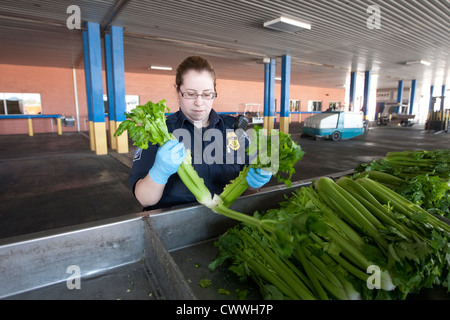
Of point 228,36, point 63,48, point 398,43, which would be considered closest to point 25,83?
point 63,48

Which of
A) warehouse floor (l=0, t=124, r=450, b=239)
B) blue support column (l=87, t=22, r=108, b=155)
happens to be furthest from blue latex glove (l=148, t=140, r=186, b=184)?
blue support column (l=87, t=22, r=108, b=155)

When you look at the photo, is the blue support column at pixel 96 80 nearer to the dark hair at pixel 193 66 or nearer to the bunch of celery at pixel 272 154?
the dark hair at pixel 193 66

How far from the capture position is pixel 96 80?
813 cm

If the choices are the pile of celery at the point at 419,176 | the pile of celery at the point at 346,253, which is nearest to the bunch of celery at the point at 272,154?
the pile of celery at the point at 346,253

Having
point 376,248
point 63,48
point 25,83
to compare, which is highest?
point 63,48

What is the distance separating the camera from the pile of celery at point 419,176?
63.8 inches

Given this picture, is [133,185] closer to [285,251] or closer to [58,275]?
[58,275]

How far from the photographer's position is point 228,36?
9.71 metres

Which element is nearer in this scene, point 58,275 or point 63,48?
point 58,275

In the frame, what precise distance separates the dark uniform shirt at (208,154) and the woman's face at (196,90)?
144 millimetres

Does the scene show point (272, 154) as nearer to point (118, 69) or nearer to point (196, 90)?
point (196, 90)

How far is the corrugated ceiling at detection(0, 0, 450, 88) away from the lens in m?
6.84
